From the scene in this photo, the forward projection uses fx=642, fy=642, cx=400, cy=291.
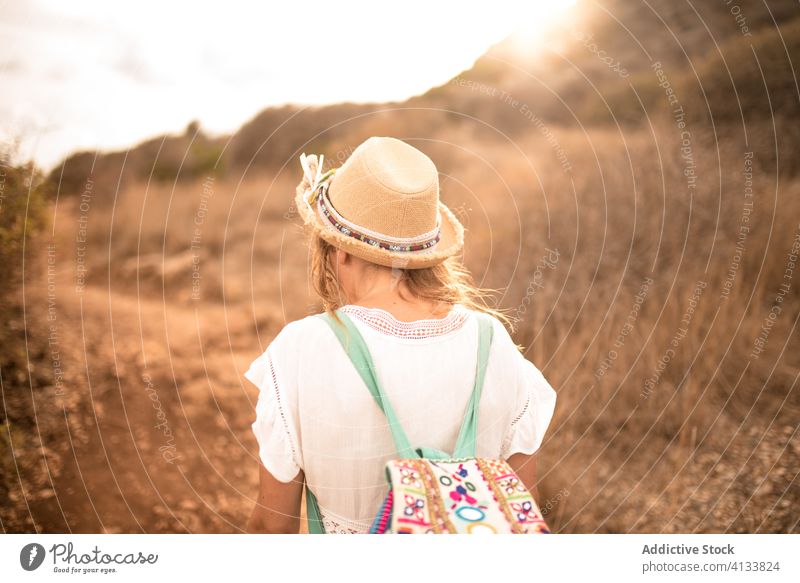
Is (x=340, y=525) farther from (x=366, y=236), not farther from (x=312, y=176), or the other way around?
(x=312, y=176)

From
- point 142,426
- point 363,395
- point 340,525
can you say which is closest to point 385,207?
point 363,395

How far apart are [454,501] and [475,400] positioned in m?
0.29

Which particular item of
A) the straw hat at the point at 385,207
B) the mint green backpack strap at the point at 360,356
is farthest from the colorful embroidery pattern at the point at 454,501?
the straw hat at the point at 385,207

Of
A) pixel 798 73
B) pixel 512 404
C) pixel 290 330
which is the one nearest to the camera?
pixel 290 330

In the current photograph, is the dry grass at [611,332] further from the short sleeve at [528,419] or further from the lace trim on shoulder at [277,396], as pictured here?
the lace trim on shoulder at [277,396]

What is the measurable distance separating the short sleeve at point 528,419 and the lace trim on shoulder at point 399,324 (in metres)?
0.28

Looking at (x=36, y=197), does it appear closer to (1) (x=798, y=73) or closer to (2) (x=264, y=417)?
(2) (x=264, y=417)

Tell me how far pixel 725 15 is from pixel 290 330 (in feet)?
30.1

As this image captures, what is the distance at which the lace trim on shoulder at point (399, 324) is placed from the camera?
5.18 feet

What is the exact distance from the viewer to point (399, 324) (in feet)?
5.25
